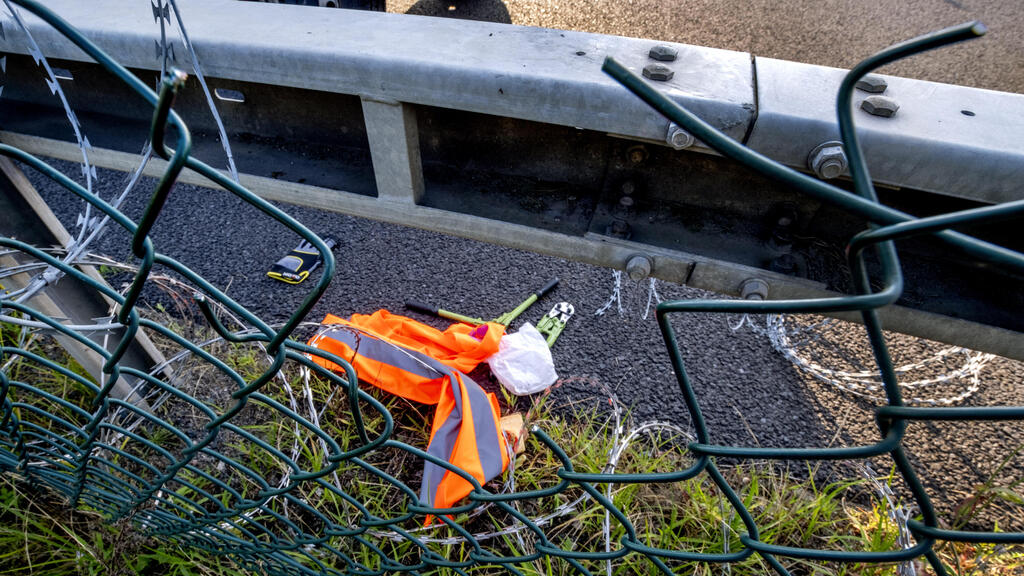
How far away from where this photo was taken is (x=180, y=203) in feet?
12.7

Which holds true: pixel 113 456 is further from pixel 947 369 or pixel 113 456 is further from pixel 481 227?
pixel 947 369

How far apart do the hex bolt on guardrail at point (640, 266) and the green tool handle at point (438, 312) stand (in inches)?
56.3

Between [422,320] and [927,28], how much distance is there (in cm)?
542

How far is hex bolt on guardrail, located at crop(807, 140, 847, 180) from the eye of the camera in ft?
4.40

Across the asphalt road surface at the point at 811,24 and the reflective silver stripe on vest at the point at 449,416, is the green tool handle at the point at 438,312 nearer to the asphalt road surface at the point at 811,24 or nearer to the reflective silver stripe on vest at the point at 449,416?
the reflective silver stripe on vest at the point at 449,416

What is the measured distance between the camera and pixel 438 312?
3.13 metres

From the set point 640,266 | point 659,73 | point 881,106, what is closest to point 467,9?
point 659,73

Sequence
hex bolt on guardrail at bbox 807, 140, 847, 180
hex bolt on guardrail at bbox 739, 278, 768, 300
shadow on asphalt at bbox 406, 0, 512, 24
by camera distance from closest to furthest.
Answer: hex bolt on guardrail at bbox 807, 140, 847, 180
hex bolt on guardrail at bbox 739, 278, 768, 300
shadow on asphalt at bbox 406, 0, 512, 24

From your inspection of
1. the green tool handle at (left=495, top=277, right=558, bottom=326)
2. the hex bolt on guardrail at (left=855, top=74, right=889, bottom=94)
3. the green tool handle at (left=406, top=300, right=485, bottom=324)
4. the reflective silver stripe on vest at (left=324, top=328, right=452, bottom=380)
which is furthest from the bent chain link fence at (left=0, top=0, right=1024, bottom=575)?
the hex bolt on guardrail at (left=855, top=74, right=889, bottom=94)

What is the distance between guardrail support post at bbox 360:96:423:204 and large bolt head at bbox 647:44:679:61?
0.83 m

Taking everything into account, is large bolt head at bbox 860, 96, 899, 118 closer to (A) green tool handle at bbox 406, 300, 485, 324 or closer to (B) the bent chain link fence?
(B) the bent chain link fence

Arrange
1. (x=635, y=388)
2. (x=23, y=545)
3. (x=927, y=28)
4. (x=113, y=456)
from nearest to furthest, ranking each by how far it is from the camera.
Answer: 1. (x=23, y=545)
2. (x=113, y=456)
3. (x=635, y=388)
4. (x=927, y=28)

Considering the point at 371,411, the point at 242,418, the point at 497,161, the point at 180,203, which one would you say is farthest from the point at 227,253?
the point at 497,161

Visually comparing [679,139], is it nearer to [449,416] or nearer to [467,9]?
[449,416]
